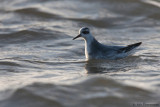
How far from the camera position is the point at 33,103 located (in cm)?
761

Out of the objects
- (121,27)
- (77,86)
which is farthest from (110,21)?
(77,86)

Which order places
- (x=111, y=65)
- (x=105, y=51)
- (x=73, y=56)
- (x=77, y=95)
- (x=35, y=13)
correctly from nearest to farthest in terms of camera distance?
1. (x=77, y=95)
2. (x=111, y=65)
3. (x=105, y=51)
4. (x=73, y=56)
5. (x=35, y=13)

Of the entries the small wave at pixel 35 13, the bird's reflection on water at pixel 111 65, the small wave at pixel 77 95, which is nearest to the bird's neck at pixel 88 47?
the bird's reflection on water at pixel 111 65

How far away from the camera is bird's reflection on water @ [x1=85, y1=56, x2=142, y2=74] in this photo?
399 inches

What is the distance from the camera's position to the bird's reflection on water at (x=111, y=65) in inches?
399

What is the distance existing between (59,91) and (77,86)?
0.46 meters

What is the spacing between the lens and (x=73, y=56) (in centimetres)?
1152

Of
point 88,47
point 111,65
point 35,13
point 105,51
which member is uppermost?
point 35,13

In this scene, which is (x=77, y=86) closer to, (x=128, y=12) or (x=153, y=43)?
(x=153, y=43)

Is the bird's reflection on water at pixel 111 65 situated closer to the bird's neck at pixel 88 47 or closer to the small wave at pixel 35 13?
the bird's neck at pixel 88 47

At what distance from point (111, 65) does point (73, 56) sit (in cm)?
140

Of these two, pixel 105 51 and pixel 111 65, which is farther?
pixel 105 51

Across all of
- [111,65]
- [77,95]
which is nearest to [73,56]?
[111,65]

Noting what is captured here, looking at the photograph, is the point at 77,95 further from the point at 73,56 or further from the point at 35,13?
the point at 35,13
